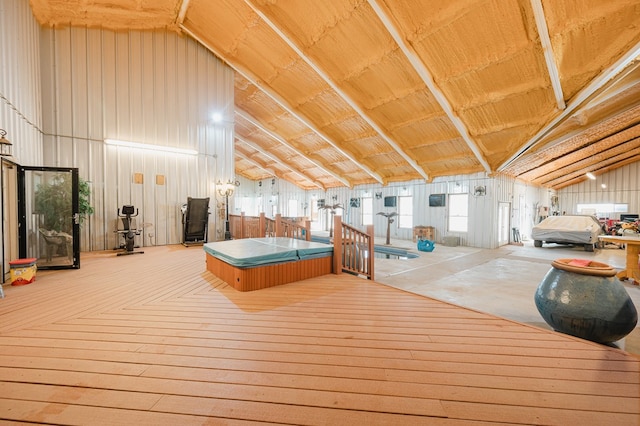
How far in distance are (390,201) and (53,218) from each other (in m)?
12.3

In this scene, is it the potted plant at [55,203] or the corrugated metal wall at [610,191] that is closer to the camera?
the potted plant at [55,203]

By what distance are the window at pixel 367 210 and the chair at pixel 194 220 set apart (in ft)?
29.7

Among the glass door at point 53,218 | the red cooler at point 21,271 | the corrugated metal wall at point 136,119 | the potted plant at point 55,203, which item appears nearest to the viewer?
the red cooler at point 21,271

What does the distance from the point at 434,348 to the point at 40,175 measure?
7141 millimetres

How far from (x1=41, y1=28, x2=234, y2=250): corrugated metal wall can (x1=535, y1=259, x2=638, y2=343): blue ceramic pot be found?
365 inches

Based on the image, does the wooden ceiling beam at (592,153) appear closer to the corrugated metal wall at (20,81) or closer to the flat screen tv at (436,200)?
the flat screen tv at (436,200)

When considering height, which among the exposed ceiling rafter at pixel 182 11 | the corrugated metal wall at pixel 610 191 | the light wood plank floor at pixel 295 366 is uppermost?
the exposed ceiling rafter at pixel 182 11

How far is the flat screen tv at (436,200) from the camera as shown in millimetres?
11312

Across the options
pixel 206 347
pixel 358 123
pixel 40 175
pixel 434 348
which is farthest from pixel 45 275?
pixel 358 123

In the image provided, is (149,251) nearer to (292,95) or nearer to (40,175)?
(40,175)

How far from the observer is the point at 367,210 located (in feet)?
48.2

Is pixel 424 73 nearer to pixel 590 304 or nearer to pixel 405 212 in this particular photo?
pixel 590 304

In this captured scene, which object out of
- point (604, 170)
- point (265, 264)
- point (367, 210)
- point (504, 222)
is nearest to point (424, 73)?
point (265, 264)

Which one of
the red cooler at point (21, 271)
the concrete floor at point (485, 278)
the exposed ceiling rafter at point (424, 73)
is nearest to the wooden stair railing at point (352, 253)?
the concrete floor at point (485, 278)
